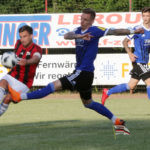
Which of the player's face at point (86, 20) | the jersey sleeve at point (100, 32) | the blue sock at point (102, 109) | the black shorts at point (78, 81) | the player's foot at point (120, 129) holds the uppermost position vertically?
the player's face at point (86, 20)

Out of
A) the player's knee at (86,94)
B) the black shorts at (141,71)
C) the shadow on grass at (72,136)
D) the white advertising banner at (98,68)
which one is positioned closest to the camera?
the shadow on grass at (72,136)

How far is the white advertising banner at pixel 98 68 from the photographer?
17.0 meters

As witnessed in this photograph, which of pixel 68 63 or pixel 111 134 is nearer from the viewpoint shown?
pixel 111 134

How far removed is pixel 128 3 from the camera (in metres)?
17.4

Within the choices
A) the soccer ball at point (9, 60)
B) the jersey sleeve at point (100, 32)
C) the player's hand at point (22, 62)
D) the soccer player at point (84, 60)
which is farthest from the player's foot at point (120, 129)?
the soccer ball at point (9, 60)

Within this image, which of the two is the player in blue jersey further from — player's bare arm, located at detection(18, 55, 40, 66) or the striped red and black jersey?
player's bare arm, located at detection(18, 55, 40, 66)

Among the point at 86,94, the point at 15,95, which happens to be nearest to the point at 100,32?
the point at 86,94

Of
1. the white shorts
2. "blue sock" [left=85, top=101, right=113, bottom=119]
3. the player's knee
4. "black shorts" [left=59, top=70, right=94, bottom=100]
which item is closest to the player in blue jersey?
"blue sock" [left=85, top=101, right=113, bottom=119]

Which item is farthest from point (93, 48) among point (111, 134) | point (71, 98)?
point (71, 98)

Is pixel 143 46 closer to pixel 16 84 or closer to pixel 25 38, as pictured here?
pixel 25 38

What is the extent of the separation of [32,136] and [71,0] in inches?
375

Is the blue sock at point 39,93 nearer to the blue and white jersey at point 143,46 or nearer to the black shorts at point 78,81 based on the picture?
the black shorts at point 78,81

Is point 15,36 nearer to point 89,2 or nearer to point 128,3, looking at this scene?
point 89,2

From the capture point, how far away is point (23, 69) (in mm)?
8656
